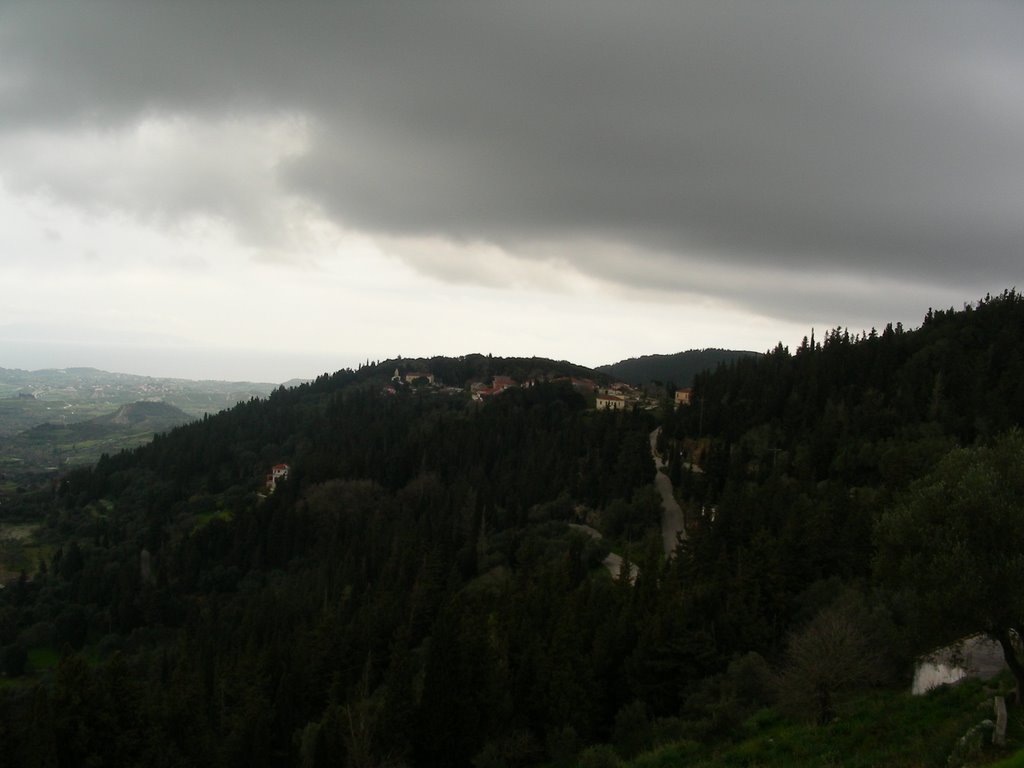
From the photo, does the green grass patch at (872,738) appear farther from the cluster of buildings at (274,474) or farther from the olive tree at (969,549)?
the cluster of buildings at (274,474)

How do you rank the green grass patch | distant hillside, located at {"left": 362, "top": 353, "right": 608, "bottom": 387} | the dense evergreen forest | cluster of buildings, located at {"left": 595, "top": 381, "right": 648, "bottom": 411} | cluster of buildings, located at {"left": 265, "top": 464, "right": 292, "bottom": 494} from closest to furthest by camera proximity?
the green grass patch → the dense evergreen forest → cluster of buildings, located at {"left": 265, "top": 464, "right": 292, "bottom": 494} → cluster of buildings, located at {"left": 595, "top": 381, "right": 648, "bottom": 411} → distant hillside, located at {"left": 362, "top": 353, "right": 608, "bottom": 387}

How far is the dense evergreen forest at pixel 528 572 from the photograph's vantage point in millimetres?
22906

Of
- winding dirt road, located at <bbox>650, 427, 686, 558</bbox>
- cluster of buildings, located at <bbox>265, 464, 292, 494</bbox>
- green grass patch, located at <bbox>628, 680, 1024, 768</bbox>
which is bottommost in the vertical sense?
cluster of buildings, located at <bbox>265, 464, 292, 494</bbox>

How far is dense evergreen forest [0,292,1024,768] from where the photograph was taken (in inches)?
902

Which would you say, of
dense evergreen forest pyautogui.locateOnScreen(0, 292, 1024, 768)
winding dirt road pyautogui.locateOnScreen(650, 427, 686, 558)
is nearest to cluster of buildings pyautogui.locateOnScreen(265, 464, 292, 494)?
dense evergreen forest pyautogui.locateOnScreen(0, 292, 1024, 768)

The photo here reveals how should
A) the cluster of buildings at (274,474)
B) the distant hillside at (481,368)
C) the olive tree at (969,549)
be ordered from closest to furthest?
the olive tree at (969,549) → the cluster of buildings at (274,474) → the distant hillside at (481,368)

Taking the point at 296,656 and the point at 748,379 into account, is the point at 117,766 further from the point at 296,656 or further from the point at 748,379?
the point at 748,379

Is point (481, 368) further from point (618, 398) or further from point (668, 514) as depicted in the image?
point (668, 514)

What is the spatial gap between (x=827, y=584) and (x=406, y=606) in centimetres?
2810

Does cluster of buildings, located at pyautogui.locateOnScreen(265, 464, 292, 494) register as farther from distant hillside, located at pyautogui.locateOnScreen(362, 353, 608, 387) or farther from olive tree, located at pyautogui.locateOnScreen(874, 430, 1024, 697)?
olive tree, located at pyautogui.locateOnScreen(874, 430, 1024, 697)

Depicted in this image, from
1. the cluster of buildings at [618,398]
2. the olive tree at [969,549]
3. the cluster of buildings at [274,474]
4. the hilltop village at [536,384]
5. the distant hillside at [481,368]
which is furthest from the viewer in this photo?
the distant hillside at [481,368]

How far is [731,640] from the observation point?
29.3 m

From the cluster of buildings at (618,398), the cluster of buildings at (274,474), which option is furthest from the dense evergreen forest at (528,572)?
the cluster of buildings at (618,398)

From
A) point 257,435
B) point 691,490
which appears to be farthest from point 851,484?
point 257,435
